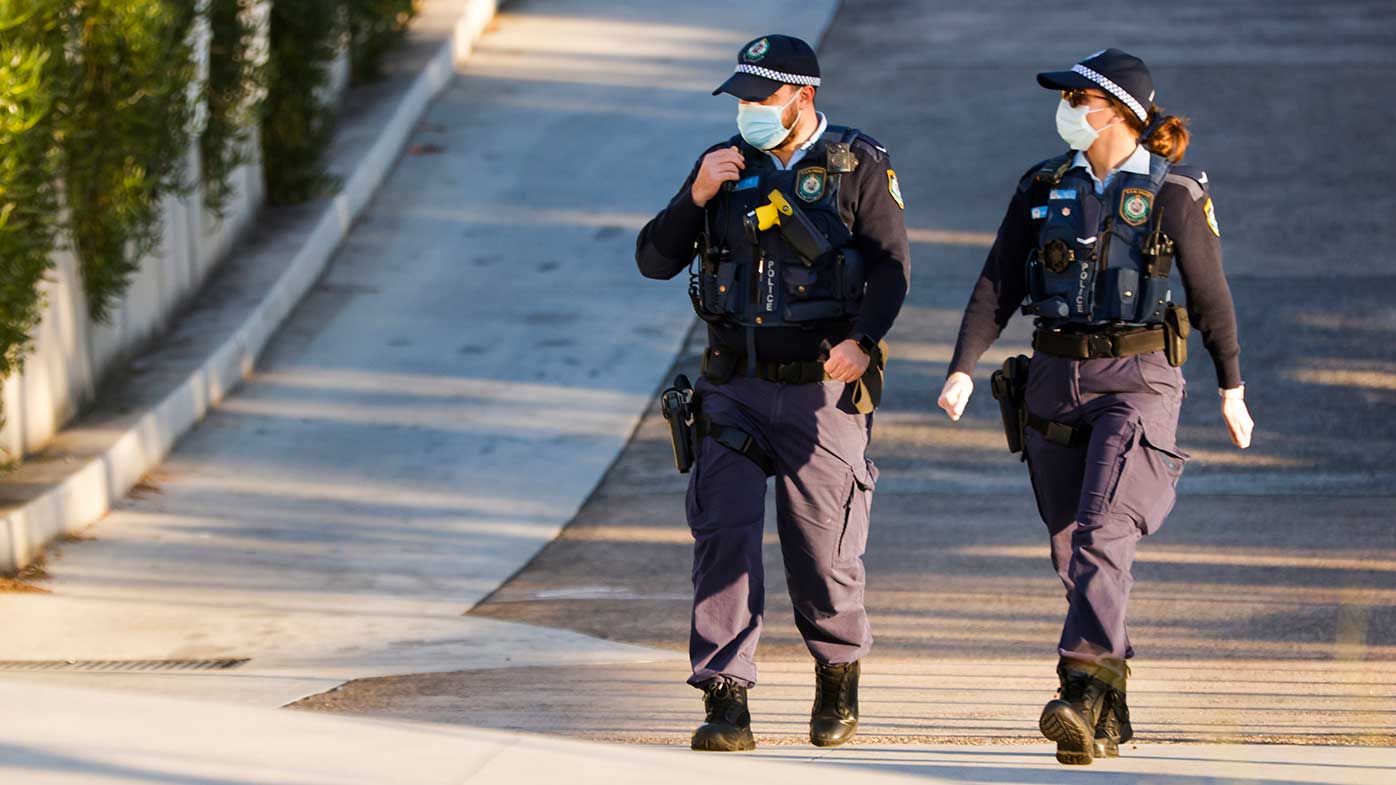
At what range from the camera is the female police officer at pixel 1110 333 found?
511 cm

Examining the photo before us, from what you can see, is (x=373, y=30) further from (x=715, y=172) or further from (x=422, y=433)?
(x=715, y=172)

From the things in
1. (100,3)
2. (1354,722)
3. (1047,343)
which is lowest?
(1354,722)

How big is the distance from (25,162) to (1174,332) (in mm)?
5354

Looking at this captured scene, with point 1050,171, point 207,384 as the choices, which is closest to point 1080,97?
point 1050,171

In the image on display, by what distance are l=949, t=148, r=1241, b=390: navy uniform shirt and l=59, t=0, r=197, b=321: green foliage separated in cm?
536

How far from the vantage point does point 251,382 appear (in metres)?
11.1

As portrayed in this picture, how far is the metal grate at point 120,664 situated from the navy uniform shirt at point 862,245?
2.95 m

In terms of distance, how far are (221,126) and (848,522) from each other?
706cm

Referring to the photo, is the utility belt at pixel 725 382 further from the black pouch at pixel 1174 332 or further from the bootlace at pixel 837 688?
the black pouch at pixel 1174 332

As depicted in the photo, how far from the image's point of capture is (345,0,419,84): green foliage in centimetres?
1463

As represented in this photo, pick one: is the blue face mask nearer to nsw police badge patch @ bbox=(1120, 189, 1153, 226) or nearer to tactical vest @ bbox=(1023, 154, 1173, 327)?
tactical vest @ bbox=(1023, 154, 1173, 327)

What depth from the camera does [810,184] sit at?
209 inches

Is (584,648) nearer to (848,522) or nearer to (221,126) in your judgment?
(848,522)

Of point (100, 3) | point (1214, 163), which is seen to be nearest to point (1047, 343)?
point (100, 3)
